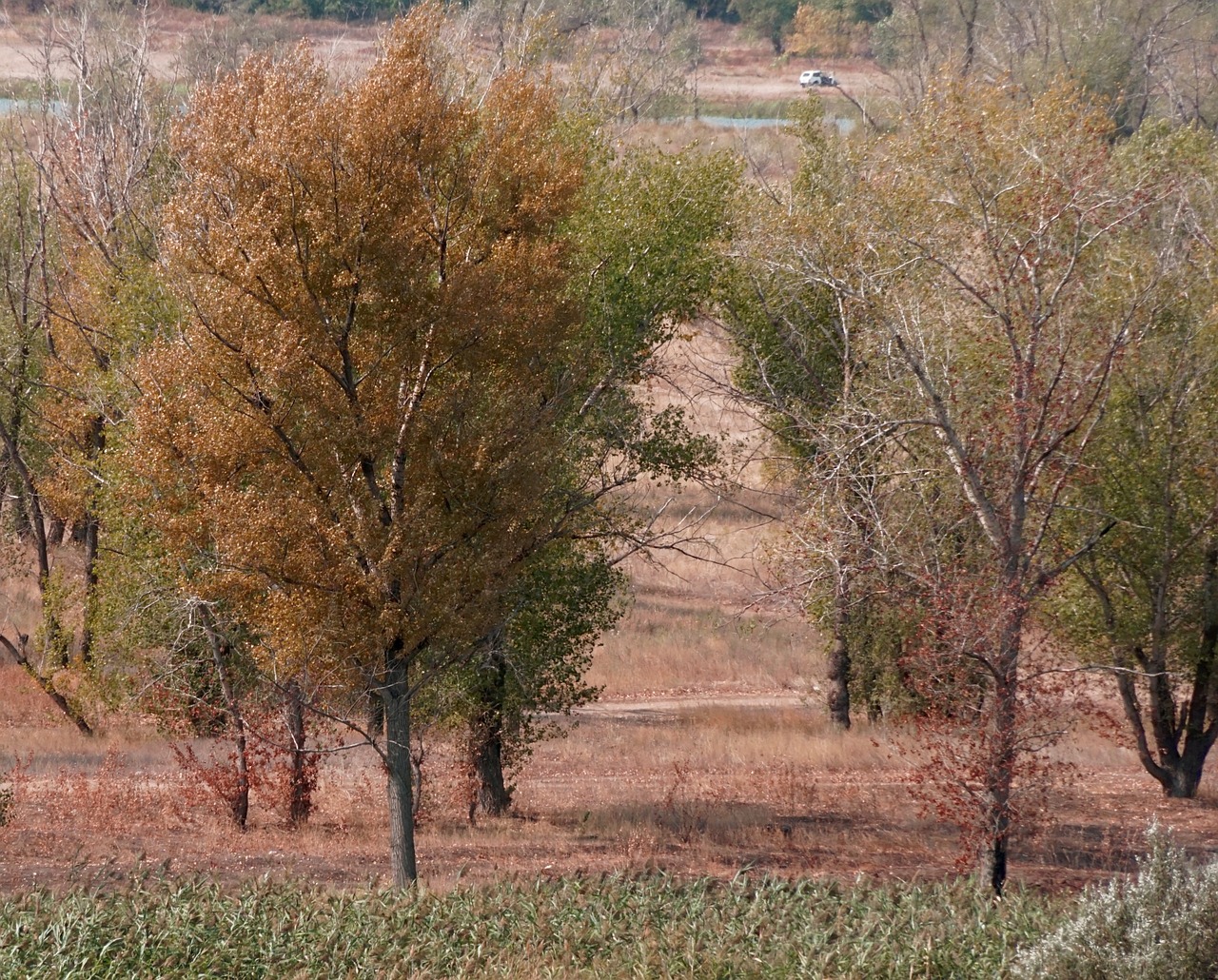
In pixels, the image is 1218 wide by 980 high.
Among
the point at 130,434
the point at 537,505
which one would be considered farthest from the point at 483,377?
the point at 130,434

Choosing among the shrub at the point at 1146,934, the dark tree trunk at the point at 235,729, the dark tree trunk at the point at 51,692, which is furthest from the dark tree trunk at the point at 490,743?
the shrub at the point at 1146,934

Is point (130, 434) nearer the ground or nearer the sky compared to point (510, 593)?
nearer the sky

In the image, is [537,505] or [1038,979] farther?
[537,505]

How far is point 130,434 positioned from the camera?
14.4 meters

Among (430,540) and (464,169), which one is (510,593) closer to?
(430,540)

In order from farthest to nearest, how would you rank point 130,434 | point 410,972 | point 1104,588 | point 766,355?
point 766,355 < point 1104,588 < point 130,434 < point 410,972

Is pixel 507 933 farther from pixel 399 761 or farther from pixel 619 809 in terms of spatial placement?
pixel 619 809

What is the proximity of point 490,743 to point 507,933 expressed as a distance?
819 cm

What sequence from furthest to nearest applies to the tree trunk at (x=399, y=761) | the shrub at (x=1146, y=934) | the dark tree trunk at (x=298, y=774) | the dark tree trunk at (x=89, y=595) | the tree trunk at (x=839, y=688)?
the tree trunk at (x=839, y=688) < the dark tree trunk at (x=89, y=595) < the dark tree trunk at (x=298, y=774) < the tree trunk at (x=399, y=761) < the shrub at (x=1146, y=934)

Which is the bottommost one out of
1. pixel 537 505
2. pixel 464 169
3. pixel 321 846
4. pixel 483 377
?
pixel 321 846

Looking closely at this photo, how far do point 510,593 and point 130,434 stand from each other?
4.44m

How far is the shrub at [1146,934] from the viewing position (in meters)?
8.08

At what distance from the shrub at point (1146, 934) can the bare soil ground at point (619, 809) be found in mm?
4197

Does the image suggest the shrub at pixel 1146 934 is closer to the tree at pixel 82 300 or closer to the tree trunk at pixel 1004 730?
the tree trunk at pixel 1004 730
